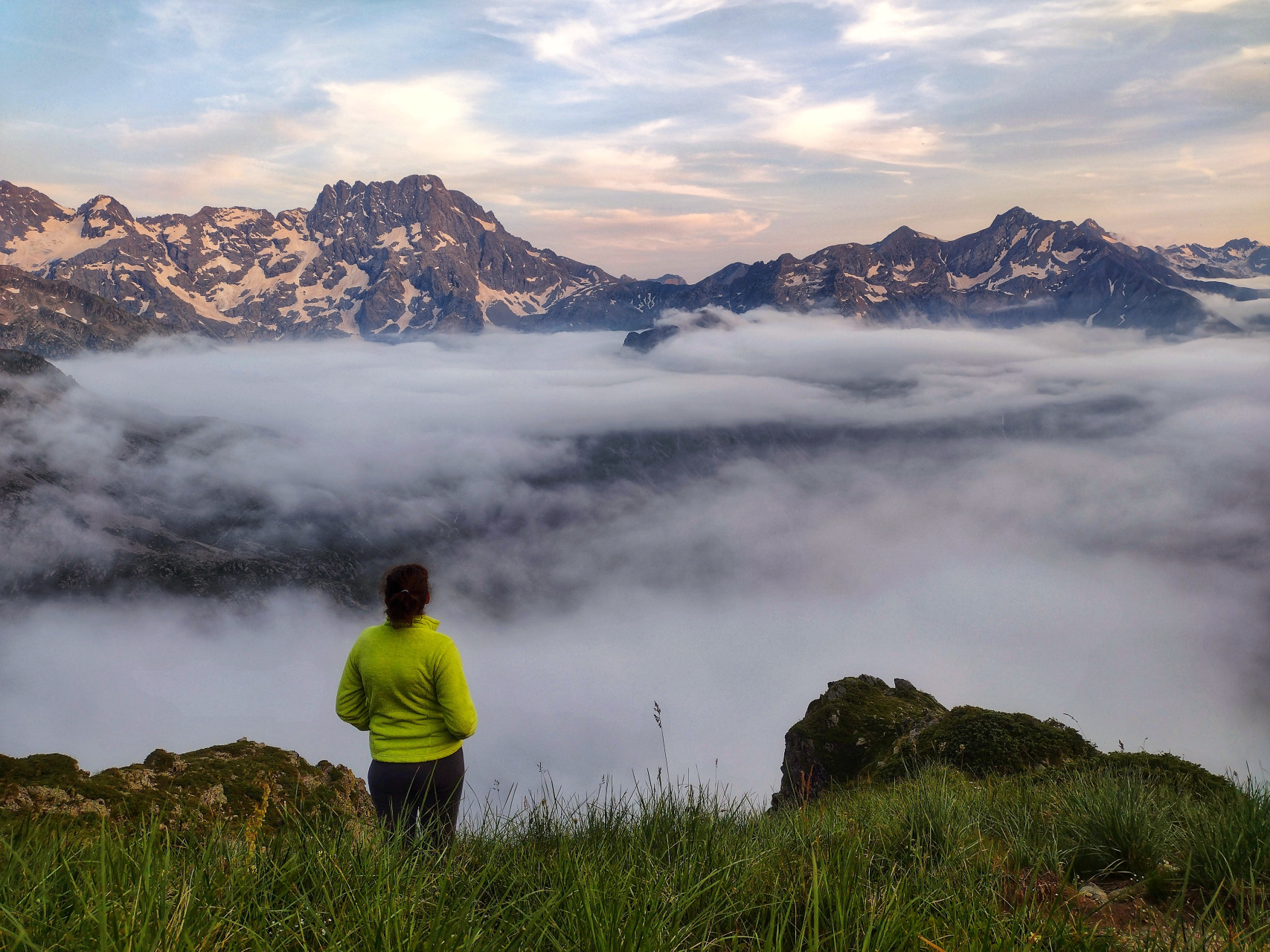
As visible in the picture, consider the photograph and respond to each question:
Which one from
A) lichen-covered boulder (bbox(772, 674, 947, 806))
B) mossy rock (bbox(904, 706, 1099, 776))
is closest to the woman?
mossy rock (bbox(904, 706, 1099, 776))

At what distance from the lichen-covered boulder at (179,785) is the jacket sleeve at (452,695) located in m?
2.59

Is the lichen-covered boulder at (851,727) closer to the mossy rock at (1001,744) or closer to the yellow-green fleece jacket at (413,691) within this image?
the mossy rock at (1001,744)

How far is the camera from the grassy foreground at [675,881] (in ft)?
8.13

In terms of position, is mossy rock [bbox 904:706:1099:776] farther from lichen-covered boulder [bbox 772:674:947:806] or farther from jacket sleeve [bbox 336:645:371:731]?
jacket sleeve [bbox 336:645:371:731]

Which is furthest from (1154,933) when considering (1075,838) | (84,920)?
(84,920)

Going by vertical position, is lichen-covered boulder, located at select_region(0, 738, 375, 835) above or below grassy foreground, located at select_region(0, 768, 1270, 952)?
below

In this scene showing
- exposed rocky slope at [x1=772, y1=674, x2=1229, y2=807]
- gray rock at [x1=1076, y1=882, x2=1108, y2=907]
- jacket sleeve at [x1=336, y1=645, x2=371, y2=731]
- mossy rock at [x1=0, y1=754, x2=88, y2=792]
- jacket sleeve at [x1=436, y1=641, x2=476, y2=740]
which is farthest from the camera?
exposed rocky slope at [x1=772, y1=674, x2=1229, y2=807]

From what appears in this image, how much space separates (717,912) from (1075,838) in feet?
10.3

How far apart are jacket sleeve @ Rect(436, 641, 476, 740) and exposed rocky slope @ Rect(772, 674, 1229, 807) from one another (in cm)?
260

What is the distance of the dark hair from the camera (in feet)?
17.9

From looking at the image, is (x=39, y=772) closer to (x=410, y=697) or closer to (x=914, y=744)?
(x=410, y=697)

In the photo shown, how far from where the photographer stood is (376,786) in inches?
216

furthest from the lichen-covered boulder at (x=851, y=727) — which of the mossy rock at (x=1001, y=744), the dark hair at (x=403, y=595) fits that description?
the dark hair at (x=403, y=595)

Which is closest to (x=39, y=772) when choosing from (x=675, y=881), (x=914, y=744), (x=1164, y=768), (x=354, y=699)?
(x=354, y=699)
